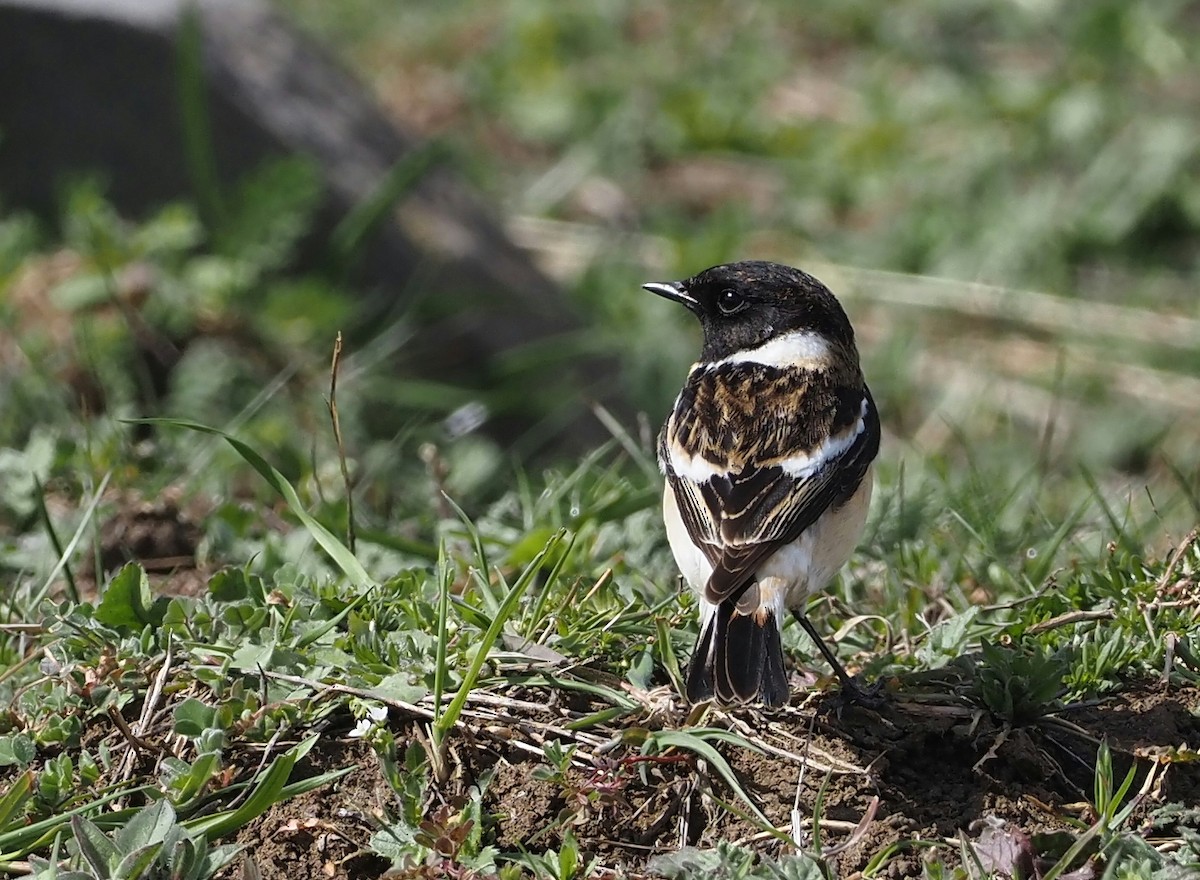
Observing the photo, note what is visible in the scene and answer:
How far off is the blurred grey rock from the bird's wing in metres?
3.33

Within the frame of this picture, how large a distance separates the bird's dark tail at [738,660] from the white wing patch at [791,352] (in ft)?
3.93

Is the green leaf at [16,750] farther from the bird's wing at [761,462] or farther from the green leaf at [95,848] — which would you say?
the bird's wing at [761,462]

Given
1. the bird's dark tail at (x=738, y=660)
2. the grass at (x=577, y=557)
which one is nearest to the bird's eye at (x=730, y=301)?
the grass at (x=577, y=557)

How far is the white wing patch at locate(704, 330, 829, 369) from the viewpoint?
16.5 ft

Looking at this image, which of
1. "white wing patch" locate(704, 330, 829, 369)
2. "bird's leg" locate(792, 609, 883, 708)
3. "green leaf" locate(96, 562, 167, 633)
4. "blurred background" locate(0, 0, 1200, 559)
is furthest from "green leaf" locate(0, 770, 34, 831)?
"white wing patch" locate(704, 330, 829, 369)

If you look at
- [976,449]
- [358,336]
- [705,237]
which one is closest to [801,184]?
[705,237]

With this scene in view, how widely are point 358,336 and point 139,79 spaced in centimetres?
189

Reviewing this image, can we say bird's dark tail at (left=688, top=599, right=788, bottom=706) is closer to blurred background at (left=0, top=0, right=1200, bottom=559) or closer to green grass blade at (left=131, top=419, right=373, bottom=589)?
green grass blade at (left=131, top=419, right=373, bottom=589)

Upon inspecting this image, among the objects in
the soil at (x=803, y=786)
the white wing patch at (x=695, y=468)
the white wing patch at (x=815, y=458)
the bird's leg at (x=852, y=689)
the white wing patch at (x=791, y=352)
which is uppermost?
the white wing patch at (x=791, y=352)

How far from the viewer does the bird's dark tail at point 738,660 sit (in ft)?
12.4

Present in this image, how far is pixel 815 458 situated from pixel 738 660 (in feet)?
2.69

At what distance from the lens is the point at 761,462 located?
4453mm

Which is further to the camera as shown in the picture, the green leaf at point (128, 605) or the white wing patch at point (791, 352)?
the white wing patch at point (791, 352)

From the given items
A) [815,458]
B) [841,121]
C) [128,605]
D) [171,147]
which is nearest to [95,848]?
[128,605]
